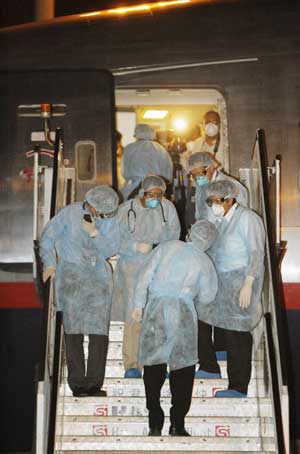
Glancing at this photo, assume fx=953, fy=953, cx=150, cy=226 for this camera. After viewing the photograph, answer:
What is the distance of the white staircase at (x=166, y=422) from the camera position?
23.0ft

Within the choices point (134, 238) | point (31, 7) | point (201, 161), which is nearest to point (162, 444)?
point (134, 238)

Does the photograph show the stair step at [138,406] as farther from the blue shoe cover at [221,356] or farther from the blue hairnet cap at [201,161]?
the blue hairnet cap at [201,161]

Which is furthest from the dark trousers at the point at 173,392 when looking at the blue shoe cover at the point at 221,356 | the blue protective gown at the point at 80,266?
the blue shoe cover at the point at 221,356

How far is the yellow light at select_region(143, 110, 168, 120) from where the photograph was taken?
11562 millimetres

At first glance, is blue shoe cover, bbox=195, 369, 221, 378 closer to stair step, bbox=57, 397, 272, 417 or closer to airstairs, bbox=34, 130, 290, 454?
airstairs, bbox=34, 130, 290, 454

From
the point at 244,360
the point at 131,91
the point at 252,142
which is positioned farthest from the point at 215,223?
the point at 131,91

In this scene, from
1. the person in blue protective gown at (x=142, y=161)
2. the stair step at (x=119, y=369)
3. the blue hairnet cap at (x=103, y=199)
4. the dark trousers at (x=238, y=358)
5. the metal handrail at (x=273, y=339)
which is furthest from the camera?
the person in blue protective gown at (x=142, y=161)

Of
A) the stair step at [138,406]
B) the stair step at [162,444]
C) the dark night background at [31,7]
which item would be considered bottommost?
the stair step at [162,444]

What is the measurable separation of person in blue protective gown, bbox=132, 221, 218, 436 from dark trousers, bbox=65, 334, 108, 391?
1.19 feet

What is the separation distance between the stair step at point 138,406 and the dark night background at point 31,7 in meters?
14.5

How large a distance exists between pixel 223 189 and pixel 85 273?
1.26 meters

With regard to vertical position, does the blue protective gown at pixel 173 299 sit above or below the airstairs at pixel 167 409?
above

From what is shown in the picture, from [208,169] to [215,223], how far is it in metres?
0.59

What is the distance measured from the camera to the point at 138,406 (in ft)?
24.1
